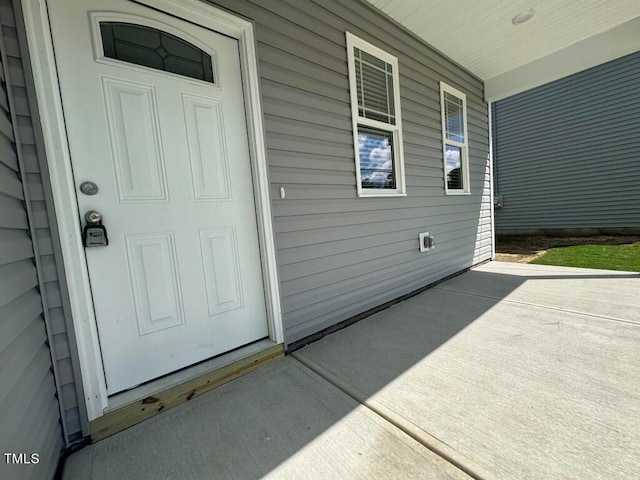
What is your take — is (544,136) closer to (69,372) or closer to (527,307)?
(527,307)

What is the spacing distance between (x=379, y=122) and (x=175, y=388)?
2799mm

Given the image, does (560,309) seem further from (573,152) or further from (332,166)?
(573,152)

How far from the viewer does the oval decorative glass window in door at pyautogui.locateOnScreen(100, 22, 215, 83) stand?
150cm

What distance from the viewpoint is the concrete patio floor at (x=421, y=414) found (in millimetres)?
1136

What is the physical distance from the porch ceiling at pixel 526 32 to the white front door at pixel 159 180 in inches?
81.3

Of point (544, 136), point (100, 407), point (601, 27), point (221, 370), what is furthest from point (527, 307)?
point (544, 136)

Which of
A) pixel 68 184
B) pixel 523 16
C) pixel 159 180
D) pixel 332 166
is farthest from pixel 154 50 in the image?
pixel 523 16

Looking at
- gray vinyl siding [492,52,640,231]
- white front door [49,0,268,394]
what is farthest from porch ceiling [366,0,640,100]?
gray vinyl siding [492,52,640,231]

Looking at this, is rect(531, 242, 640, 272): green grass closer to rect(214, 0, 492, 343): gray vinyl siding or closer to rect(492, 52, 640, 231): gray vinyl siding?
rect(492, 52, 640, 231): gray vinyl siding

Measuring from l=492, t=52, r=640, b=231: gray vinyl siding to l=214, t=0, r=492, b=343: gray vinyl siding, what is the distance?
6153 mm

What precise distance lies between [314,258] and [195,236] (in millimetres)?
928

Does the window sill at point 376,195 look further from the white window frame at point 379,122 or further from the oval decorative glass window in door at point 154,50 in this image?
the oval decorative glass window in door at point 154,50

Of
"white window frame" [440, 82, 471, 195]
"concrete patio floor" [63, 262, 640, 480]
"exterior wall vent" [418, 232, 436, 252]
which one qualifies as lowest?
"concrete patio floor" [63, 262, 640, 480]

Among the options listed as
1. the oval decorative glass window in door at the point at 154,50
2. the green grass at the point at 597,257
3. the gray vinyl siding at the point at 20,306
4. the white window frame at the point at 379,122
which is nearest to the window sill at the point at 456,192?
the white window frame at the point at 379,122
